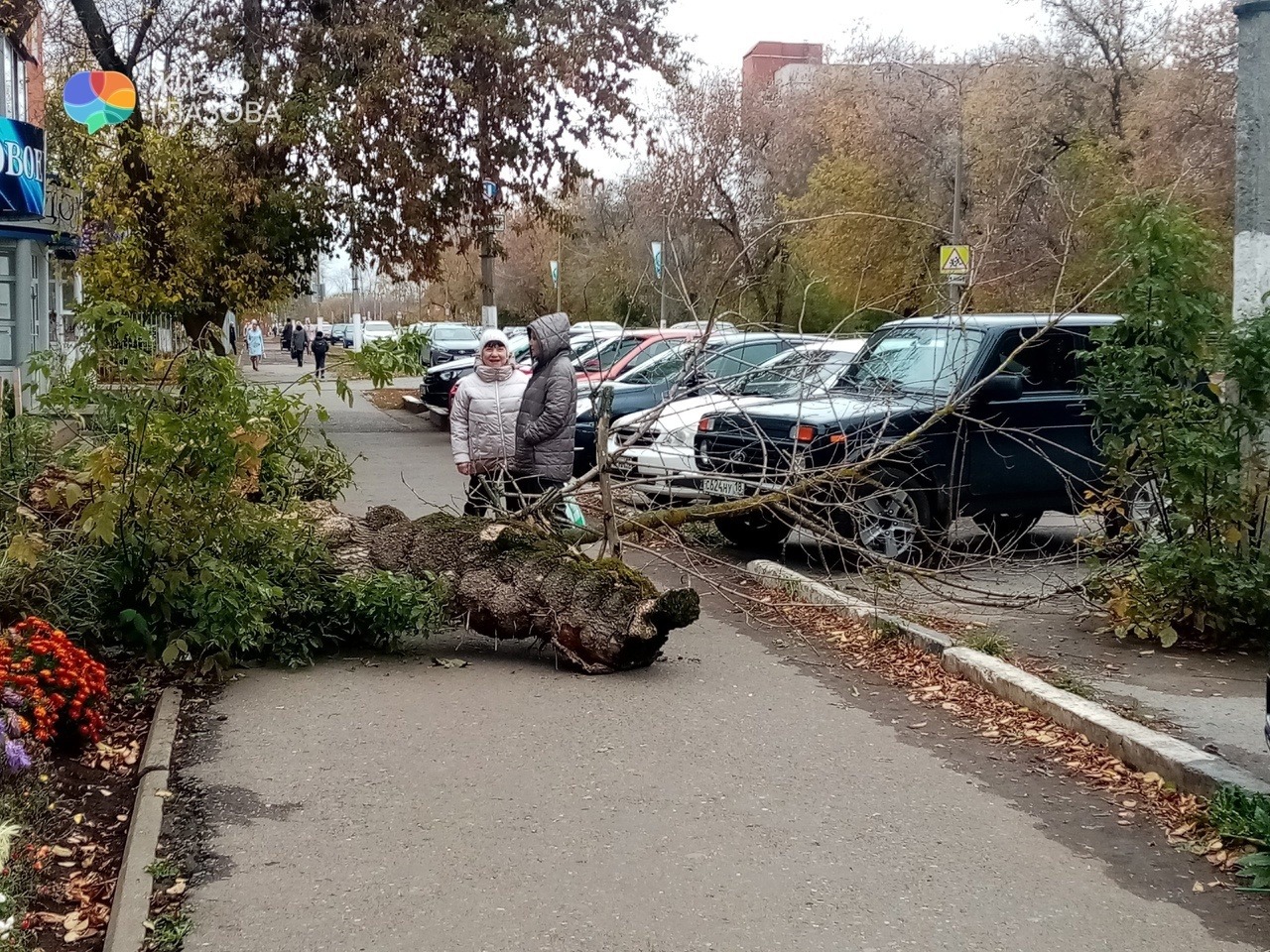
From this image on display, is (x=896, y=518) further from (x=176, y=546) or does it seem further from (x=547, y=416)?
(x=176, y=546)

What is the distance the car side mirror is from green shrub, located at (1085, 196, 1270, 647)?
2.41m

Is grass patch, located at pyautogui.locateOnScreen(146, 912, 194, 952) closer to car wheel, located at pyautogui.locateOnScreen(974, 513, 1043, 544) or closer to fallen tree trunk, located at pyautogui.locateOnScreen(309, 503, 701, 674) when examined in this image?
fallen tree trunk, located at pyautogui.locateOnScreen(309, 503, 701, 674)

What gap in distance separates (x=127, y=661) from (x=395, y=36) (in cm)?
1624

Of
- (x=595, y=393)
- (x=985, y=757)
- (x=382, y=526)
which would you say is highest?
(x=595, y=393)

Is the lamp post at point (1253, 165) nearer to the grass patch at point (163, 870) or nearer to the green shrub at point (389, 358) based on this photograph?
the green shrub at point (389, 358)

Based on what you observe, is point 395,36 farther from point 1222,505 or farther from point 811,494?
point 1222,505

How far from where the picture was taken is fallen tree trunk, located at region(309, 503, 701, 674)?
7164 millimetres

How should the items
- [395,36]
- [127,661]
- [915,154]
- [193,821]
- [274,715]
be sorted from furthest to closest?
[915,154]
[395,36]
[127,661]
[274,715]
[193,821]

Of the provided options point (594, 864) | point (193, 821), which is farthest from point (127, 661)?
point (594, 864)

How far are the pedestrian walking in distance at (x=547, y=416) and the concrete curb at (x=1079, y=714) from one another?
6.69ft

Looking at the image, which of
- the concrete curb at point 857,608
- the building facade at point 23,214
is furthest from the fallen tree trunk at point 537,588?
the building facade at point 23,214

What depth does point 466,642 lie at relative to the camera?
26.3 feet

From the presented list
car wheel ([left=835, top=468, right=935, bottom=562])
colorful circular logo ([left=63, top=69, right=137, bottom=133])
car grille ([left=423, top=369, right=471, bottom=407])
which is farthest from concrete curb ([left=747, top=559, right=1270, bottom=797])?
colorful circular logo ([left=63, top=69, right=137, bottom=133])

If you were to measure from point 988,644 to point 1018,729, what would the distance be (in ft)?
3.63
